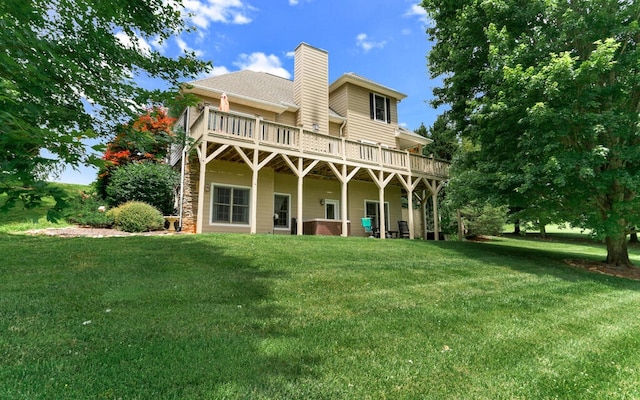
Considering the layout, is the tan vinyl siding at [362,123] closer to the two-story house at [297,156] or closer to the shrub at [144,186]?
the two-story house at [297,156]

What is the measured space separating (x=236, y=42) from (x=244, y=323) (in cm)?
1266

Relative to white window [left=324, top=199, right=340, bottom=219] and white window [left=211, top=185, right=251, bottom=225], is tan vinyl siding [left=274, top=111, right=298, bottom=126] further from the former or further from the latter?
white window [left=324, top=199, right=340, bottom=219]

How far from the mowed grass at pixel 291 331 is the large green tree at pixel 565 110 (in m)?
3.16

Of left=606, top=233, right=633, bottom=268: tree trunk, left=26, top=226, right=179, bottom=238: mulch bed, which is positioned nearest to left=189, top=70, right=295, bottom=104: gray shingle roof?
left=26, top=226, right=179, bottom=238: mulch bed

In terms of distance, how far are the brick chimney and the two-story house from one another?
0.16 feet

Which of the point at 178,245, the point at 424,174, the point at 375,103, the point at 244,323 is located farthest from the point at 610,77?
the point at 178,245

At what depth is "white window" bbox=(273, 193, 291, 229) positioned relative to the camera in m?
14.6

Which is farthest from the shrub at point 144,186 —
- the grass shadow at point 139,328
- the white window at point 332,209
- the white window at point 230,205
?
the white window at point 332,209

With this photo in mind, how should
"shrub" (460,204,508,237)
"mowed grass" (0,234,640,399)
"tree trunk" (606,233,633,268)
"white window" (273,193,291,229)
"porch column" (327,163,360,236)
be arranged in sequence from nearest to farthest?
"mowed grass" (0,234,640,399) → "tree trunk" (606,233,633,268) → "porch column" (327,163,360,236) → "white window" (273,193,291,229) → "shrub" (460,204,508,237)

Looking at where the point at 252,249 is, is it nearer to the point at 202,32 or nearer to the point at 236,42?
the point at 202,32

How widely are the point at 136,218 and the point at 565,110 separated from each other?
1243 centimetres

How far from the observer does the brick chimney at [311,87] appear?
15.3 m

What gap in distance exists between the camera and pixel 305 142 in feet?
41.9

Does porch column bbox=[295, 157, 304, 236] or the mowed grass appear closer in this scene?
the mowed grass
